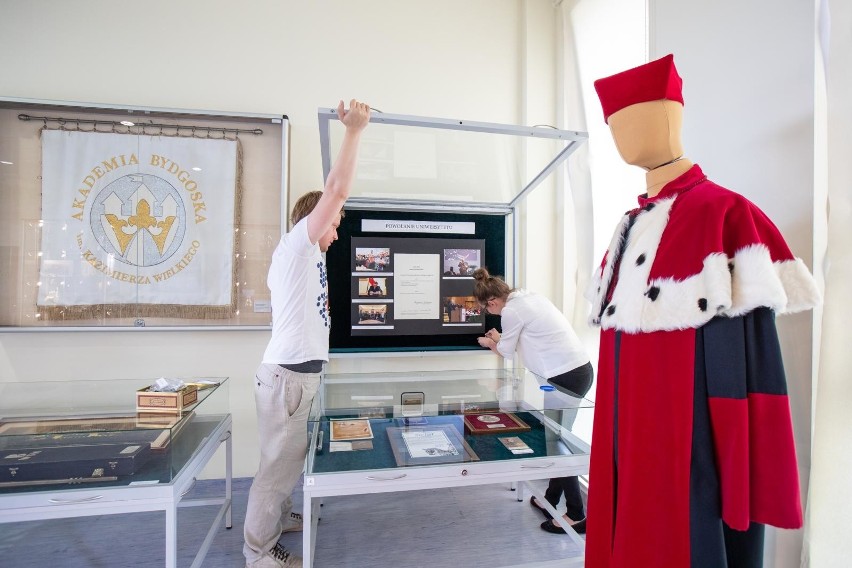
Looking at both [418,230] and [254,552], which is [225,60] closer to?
[418,230]

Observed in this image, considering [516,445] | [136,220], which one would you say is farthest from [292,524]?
[136,220]

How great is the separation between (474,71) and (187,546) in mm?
3530

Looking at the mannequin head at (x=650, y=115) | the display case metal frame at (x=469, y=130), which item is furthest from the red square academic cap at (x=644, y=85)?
the display case metal frame at (x=469, y=130)

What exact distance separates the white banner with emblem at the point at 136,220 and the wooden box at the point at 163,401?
3.07ft

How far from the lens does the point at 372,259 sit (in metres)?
2.88

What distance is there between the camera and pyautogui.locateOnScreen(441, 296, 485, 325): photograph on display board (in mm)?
3004

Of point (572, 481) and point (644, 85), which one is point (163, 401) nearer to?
point (572, 481)

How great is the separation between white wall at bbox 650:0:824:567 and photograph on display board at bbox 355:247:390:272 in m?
1.84

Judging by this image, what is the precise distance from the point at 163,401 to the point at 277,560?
90 centimetres

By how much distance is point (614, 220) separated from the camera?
2.60 meters

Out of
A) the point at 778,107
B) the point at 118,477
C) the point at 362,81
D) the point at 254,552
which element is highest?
the point at 362,81

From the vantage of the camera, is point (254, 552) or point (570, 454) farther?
point (254, 552)

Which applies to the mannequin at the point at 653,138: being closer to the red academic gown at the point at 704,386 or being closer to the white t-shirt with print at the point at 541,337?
the red academic gown at the point at 704,386

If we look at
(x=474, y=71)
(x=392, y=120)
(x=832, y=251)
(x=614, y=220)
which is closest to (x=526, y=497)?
(x=614, y=220)
